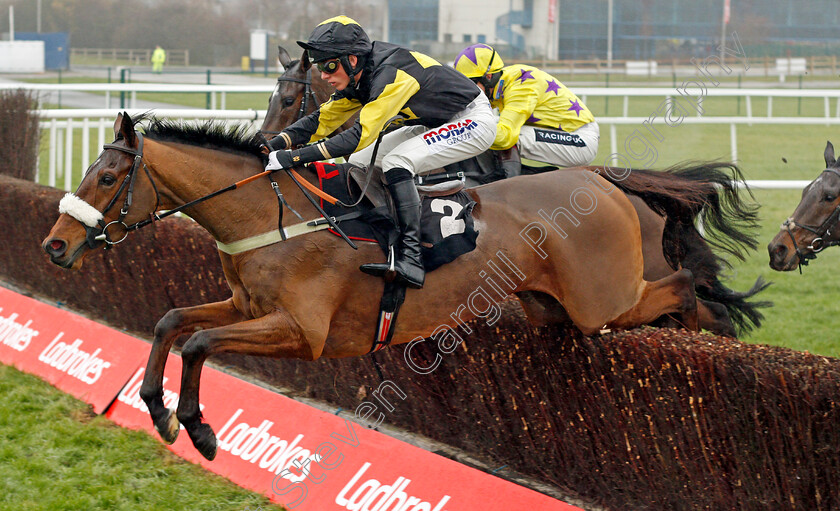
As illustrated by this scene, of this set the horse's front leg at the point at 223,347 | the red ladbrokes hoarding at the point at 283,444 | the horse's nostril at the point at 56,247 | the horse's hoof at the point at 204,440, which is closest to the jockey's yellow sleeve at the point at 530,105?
the red ladbrokes hoarding at the point at 283,444

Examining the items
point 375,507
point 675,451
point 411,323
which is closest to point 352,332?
point 411,323

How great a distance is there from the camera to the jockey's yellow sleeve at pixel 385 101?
3.16 metres

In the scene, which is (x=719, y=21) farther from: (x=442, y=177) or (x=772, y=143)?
(x=442, y=177)

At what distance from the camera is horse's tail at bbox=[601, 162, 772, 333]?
13.1 feet

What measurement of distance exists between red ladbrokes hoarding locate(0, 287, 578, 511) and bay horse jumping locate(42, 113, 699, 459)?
46 centimetres

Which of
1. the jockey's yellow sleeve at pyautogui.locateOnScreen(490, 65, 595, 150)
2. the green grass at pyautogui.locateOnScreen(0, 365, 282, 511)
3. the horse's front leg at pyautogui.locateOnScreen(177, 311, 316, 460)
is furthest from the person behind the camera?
→ the jockey's yellow sleeve at pyautogui.locateOnScreen(490, 65, 595, 150)

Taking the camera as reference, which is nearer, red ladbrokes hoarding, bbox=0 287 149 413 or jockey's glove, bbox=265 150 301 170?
jockey's glove, bbox=265 150 301 170

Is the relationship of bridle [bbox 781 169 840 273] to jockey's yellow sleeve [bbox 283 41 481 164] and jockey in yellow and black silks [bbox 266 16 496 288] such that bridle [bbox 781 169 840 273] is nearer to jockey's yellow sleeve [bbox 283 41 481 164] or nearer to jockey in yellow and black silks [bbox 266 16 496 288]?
jockey in yellow and black silks [bbox 266 16 496 288]

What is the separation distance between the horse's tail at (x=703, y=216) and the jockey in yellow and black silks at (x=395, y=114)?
881 mm

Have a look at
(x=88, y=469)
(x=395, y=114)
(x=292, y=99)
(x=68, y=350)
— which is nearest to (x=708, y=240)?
(x=395, y=114)

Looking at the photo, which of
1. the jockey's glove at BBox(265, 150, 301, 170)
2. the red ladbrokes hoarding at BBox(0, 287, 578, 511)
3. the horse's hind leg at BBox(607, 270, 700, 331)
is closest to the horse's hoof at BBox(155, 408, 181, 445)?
the red ladbrokes hoarding at BBox(0, 287, 578, 511)

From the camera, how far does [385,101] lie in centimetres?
318

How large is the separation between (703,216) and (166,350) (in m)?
2.58

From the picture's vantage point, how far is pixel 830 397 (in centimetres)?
252
